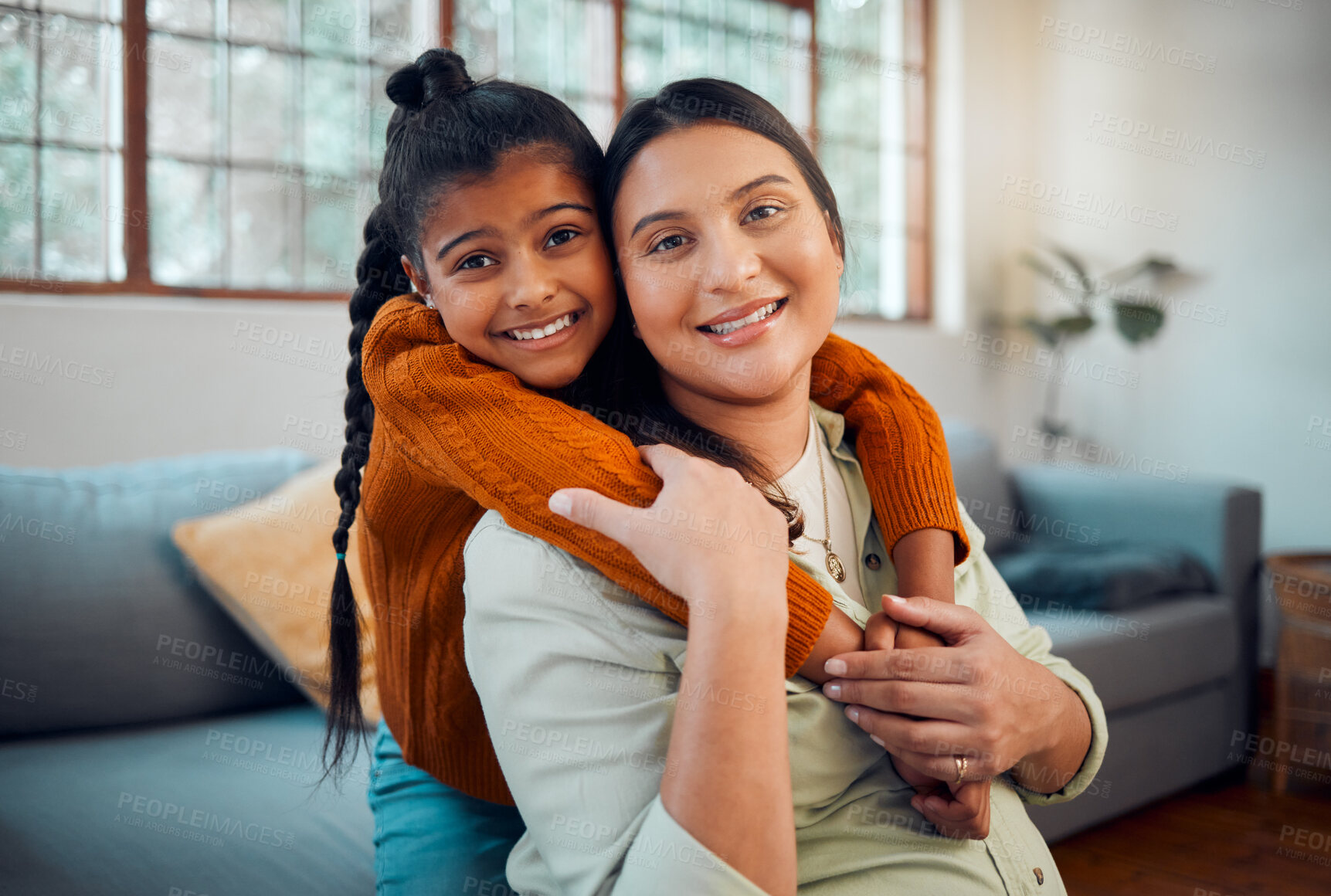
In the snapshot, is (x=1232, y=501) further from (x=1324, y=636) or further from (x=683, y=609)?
(x=683, y=609)

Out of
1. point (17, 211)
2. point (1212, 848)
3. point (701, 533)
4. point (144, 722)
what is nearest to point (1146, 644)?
point (1212, 848)

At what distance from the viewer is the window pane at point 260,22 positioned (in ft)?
9.75

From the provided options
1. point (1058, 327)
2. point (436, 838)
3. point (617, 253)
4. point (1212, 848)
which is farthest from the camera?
point (1058, 327)

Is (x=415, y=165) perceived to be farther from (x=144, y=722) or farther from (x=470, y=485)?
(x=144, y=722)

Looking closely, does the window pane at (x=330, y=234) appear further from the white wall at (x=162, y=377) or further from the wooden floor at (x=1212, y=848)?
the wooden floor at (x=1212, y=848)

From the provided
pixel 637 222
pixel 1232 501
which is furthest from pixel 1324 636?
pixel 637 222

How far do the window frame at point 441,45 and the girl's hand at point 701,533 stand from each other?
1.03 meters

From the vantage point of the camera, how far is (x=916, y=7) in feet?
15.9

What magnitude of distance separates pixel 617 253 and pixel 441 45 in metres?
2.62

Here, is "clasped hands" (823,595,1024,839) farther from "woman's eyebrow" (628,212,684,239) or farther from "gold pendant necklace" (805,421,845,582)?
"woman's eyebrow" (628,212,684,239)

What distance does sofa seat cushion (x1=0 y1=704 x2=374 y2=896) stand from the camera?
52.0 inches

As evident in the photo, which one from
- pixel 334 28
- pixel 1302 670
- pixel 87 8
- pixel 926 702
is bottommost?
pixel 1302 670

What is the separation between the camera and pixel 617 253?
1.10 m

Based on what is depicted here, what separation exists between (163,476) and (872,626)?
1645 mm
